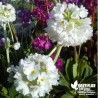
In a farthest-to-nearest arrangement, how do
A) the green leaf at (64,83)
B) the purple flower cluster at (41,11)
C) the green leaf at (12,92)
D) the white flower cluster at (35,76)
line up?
the purple flower cluster at (41,11)
the green leaf at (64,83)
the green leaf at (12,92)
the white flower cluster at (35,76)

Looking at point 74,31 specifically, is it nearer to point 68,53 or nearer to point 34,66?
point 34,66

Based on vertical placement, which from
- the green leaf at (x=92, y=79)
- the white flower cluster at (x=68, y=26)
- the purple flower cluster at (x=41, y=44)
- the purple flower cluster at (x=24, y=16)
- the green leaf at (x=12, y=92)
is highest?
the white flower cluster at (x=68, y=26)

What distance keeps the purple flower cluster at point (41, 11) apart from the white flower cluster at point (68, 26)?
0.69 meters

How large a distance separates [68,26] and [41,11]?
75 cm

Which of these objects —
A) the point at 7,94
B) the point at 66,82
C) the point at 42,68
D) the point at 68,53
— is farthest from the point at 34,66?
the point at 68,53

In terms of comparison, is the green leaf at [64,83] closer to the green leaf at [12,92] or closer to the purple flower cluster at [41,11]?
the green leaf at [12,92]

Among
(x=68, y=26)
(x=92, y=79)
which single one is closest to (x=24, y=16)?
(x=92, y=79)

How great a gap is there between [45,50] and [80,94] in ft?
1.10

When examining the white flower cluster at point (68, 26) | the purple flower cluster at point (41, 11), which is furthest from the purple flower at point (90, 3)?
the white flower cluster at point (68, 26)

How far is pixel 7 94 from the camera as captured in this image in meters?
1.65

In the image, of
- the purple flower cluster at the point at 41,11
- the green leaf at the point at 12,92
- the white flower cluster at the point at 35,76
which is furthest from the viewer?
the purple flower cluster at the point at 41,11

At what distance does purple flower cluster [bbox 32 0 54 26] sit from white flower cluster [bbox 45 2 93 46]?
2.25 feet

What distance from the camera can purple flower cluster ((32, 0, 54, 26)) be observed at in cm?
195

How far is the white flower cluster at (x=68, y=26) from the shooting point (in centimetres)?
123
